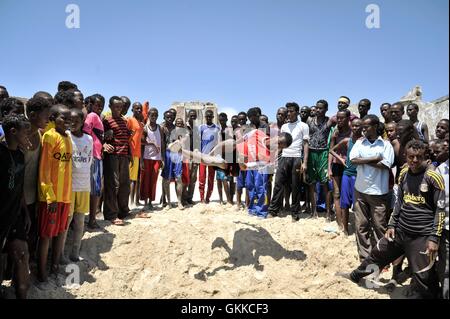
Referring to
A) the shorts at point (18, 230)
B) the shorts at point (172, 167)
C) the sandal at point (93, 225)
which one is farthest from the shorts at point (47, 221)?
the shorts at point (172, 167)

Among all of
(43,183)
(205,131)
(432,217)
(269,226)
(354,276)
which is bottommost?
(354,276)

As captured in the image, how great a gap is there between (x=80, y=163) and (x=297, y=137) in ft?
12.1

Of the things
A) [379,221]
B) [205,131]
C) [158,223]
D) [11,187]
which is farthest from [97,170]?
[379,221]

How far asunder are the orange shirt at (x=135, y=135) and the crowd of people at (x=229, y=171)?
24 mm

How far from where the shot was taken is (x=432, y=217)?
3.69 m

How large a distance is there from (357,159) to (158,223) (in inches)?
131

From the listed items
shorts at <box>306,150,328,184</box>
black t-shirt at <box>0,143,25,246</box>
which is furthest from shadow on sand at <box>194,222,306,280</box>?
black t-shirt at <box>0,143,25,246</box>

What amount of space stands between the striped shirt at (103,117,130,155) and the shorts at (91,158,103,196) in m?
0.48

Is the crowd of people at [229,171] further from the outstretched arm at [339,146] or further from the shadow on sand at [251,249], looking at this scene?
the shadow on sand at [251,249]

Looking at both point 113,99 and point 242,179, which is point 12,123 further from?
point 242,179

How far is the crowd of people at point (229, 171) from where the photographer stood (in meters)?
3.58

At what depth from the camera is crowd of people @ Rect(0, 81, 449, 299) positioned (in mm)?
3578

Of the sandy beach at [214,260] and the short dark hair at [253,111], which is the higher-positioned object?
the short dark hair at [253,111]
